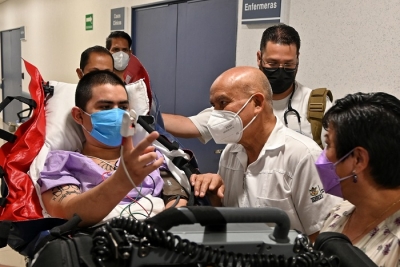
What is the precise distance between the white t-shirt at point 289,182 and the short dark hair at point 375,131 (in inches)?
14.1

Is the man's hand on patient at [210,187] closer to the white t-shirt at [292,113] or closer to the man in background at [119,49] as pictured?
the white t-shirt at [292,113]

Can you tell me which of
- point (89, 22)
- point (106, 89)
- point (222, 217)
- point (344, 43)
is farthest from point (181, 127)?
point (89, 22)

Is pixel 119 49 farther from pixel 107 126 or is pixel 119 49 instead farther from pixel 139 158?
pixel 139 158

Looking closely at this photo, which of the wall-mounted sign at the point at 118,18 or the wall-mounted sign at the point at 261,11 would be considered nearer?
the wall-mounted sign at the point at 261,11

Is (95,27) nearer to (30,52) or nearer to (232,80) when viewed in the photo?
(30,52)

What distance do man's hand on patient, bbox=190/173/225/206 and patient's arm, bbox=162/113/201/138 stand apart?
0.54 m

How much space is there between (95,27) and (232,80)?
4022mm

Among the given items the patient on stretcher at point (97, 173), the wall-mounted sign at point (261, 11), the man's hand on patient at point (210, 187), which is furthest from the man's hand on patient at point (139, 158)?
the wall-mounted sign at point (261, 11)

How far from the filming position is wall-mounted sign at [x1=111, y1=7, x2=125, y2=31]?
450cm

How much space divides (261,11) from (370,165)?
2032mm

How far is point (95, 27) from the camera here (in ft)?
A: 16.7

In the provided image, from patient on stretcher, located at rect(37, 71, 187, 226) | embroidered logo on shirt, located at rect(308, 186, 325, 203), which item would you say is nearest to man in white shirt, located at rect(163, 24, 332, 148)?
patient on stretcher, located at rect(37, 71, 187, 226)

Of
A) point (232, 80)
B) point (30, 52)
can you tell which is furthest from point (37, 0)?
point (232, 80)

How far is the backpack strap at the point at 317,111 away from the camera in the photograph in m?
1.92
